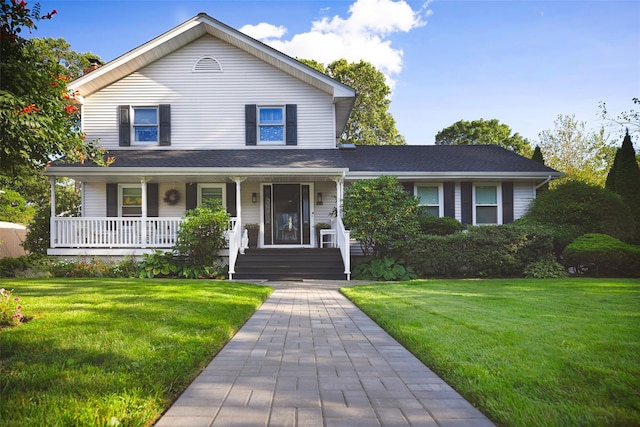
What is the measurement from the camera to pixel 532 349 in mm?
3672

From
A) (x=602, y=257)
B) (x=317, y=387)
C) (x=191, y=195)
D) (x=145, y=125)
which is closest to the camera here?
(x=317, y=387)

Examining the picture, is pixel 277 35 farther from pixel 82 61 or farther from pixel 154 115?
pixel 82 61

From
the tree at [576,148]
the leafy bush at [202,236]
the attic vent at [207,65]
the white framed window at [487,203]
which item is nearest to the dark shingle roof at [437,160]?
the white framed window at [487,203]

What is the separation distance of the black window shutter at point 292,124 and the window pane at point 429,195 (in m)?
4.80

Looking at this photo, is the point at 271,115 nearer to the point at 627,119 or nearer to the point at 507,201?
the point at 507,201

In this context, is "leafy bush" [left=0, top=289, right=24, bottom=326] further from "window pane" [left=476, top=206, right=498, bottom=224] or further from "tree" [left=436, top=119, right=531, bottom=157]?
"tree" [left=436, top=119, right=531, bottom=157]

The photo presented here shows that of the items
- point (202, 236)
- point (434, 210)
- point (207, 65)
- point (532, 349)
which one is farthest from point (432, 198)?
point (532, 349)

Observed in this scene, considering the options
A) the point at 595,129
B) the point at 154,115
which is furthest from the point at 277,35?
the point at 595,129

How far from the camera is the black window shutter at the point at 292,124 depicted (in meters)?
14.6

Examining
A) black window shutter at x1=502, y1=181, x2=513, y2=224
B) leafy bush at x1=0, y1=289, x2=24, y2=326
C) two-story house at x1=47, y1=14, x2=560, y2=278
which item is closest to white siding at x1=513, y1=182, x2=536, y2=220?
two-story house at x1=47, y1=14, x2=560, y2=278

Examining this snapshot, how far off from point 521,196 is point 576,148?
50.2 ft

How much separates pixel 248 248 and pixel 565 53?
965cm

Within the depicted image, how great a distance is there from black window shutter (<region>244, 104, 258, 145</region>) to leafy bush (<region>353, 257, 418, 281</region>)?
5.83 meters

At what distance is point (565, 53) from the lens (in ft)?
28.7
